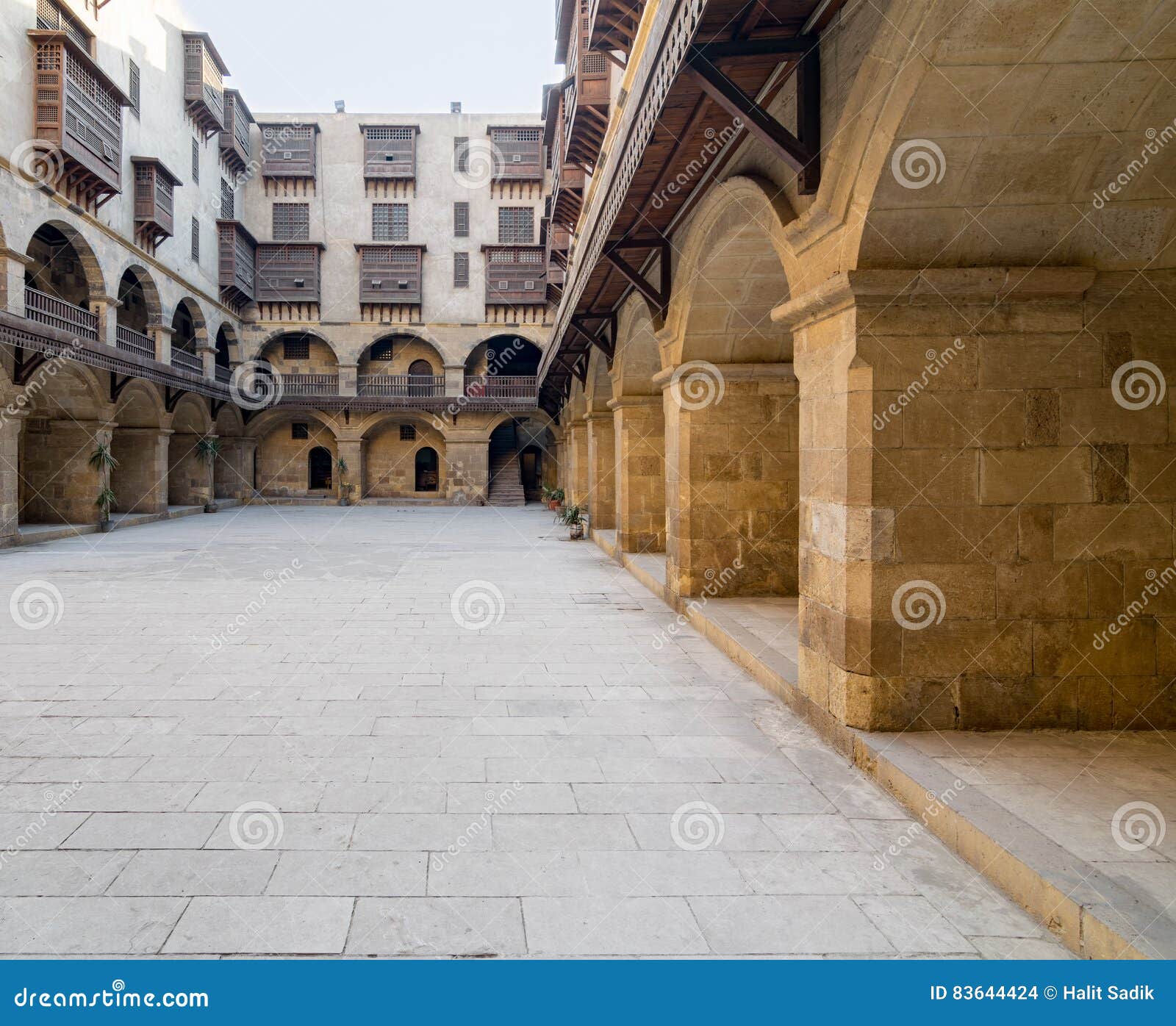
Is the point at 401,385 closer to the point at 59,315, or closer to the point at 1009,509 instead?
the point at 59,315

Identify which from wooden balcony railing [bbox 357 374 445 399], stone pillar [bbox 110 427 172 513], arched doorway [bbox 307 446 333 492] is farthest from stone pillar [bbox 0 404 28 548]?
arched doorway [bbox 307 446 333 492]

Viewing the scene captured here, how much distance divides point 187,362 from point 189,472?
146 inches

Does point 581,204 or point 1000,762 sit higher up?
point 581,204

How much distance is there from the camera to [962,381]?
400cm

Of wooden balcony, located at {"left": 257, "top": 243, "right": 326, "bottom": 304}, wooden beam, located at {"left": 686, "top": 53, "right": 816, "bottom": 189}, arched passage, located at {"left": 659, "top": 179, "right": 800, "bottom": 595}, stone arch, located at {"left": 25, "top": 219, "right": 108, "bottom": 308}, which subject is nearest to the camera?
wooden beam, located at {"left": 686, "top": 53, "right": 816, "bottom": 189}

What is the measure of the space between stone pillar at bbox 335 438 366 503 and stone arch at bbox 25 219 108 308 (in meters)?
10.5

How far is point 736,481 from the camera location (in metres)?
7.92

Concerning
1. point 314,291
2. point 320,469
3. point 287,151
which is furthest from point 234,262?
point 320,469

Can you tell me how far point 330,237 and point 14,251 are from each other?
55.3ft

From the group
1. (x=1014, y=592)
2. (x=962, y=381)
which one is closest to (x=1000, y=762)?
(x=1014, y=592)

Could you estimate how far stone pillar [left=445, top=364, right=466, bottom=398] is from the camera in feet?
98.7

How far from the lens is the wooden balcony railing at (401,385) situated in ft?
98.4

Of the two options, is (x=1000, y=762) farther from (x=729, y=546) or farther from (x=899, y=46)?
(x=729, y=546)

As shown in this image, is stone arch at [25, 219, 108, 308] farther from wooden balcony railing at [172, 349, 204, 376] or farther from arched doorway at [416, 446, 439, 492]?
arched doorway at [416, 446, 439, 492]
